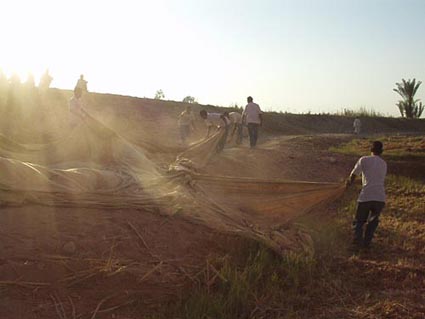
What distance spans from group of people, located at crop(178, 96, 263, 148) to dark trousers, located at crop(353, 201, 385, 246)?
5.74 m

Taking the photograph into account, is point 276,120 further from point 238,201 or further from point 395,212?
point 238,201

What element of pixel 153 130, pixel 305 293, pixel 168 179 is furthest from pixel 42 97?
pixel 305 293

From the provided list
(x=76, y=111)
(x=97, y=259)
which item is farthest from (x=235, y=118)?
(x=97, y=259)

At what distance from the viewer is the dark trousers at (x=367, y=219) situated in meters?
7.56

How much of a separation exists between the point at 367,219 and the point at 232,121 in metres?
7.30

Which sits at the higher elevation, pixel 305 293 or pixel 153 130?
pixel 153 130

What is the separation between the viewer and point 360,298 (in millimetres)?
5723

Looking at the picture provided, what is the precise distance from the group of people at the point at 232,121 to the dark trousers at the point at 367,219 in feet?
18.8

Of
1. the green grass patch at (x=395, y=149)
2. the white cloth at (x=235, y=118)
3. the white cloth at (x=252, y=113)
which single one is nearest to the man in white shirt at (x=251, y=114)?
the white cloth at (x=252, y=113)

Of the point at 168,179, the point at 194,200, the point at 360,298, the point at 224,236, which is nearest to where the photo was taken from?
the point at 360,298

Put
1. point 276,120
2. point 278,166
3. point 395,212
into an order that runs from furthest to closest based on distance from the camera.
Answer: point 276,120 < point 278,166 < point 395,212

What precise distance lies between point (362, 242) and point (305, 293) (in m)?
2.23

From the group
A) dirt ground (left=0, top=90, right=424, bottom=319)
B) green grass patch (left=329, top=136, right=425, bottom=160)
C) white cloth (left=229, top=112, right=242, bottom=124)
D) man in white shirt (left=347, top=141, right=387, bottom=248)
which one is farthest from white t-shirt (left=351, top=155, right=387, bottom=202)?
green grass patch (left=329, top=136, right=425, bottom=160)

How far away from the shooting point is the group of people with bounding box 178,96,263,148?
13422 mm
